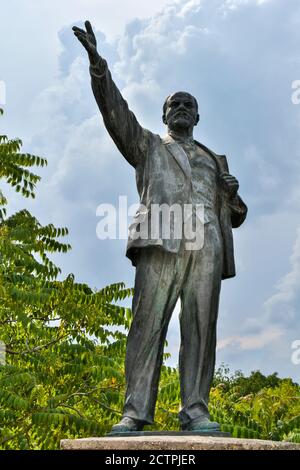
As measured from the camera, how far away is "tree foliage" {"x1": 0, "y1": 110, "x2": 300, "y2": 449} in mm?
9914

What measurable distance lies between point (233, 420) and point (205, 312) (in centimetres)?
550

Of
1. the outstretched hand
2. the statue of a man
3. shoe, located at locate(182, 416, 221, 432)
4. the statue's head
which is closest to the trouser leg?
the statue of a man

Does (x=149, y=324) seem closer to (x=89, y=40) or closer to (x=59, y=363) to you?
(x=89, y=40)

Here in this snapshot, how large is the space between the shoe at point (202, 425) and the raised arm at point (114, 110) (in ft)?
7.22

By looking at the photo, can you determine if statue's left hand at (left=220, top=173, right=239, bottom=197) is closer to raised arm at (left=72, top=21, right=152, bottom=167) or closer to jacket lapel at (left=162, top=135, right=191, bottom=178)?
jacket lapel at (left=162, top=135, right=191, bottom=178)

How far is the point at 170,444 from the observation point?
4.86 m

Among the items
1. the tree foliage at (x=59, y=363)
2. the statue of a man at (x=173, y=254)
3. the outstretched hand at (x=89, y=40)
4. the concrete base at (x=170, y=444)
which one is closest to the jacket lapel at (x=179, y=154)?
the statue of a man at (x=173, y=254)

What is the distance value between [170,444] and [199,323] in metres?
1.31

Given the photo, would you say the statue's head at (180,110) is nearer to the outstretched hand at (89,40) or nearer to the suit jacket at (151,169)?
the suit jacket at (151,169)

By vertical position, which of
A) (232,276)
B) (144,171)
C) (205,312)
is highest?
(144,171)

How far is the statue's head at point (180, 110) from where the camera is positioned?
21.7 feet
